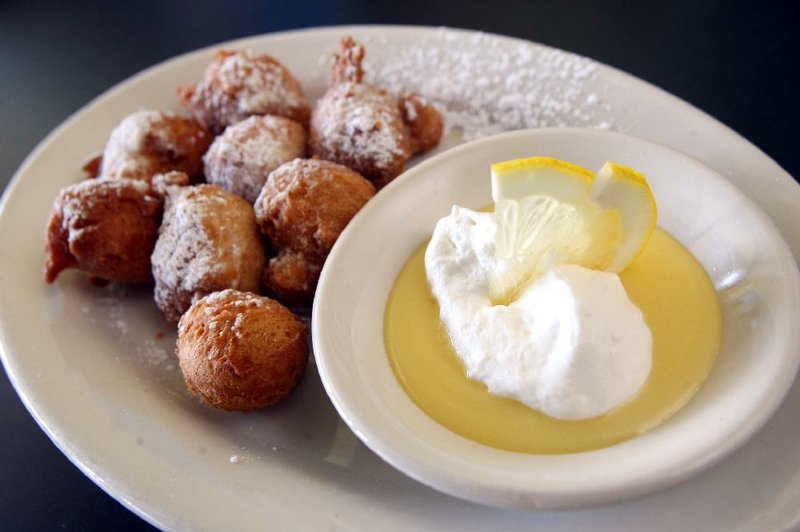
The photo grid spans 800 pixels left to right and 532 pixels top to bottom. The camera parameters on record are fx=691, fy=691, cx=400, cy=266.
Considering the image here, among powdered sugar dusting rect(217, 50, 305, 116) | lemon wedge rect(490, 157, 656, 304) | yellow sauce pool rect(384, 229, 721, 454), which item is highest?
lemon wedge rect(490, 157, 656, 304)

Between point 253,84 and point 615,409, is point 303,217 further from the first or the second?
point 615,409

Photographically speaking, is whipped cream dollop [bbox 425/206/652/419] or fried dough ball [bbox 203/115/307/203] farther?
fried dough ball [bbox 203/115/307/203]

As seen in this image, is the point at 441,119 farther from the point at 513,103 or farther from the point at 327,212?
the point at 327,212

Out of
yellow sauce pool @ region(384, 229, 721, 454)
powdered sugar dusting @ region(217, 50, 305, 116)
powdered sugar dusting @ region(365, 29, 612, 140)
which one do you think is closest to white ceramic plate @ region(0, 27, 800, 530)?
powdered sugar dusting @ region(365, 29, 612, 140)

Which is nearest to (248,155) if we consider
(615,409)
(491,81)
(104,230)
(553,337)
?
(104,230)

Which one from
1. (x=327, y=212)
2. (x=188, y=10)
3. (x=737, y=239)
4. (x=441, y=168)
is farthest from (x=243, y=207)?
(x=188, y=10)

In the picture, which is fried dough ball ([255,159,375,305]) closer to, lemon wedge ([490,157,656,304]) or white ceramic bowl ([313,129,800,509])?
white ceramic bowl ([313,129,800,509])

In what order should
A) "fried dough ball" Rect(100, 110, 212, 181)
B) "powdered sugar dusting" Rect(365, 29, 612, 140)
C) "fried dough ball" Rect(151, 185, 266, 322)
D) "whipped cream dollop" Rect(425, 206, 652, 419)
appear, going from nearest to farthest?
"whipped cream dollop" Rect(425, 206, 652, 419) < "fried dough ball" Rect(151, 185, 266, 322) < "fried dough ball" Rect(100, 110, 212, 181) < "powdered sugar dusting" Rect(365, 29, 612, 140)

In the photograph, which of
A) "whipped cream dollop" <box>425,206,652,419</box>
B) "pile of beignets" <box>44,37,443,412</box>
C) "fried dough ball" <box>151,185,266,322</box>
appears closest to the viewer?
"whipped cream dollop" <box>425,206,652,419</box>
